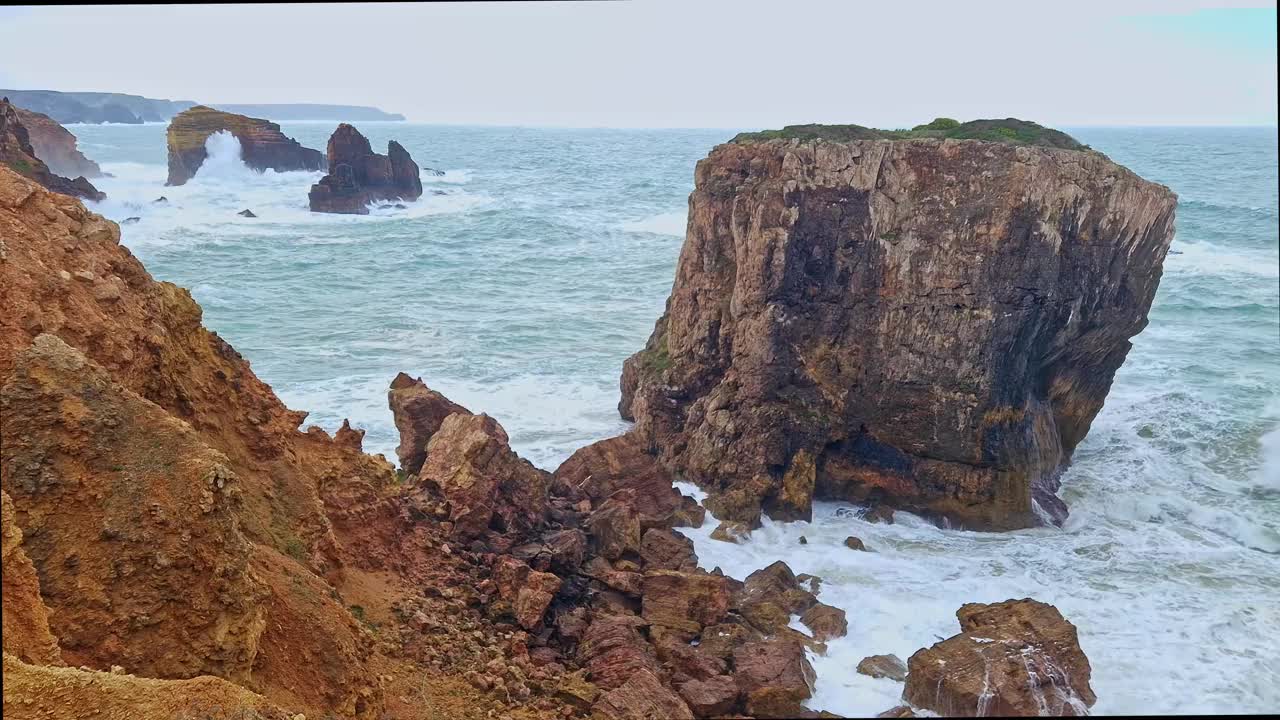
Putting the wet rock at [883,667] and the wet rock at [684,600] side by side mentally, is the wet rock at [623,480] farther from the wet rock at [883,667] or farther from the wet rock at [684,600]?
the wet rock at [883,667]

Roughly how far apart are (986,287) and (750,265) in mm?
4971

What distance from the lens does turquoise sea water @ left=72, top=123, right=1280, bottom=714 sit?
15414 millimetres

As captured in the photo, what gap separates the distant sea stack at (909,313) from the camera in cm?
1898

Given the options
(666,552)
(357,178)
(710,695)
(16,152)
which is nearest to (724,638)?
(710,695)

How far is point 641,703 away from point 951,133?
1484 cm

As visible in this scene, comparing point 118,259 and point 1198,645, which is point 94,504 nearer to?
point 118,259

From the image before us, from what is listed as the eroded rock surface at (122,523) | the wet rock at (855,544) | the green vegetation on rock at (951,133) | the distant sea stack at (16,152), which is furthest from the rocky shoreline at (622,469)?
the distant sea stack at (16,152)

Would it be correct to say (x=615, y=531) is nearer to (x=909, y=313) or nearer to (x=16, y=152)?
(x=909, y=313)

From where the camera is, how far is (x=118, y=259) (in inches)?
396

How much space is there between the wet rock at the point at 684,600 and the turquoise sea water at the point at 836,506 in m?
1.97

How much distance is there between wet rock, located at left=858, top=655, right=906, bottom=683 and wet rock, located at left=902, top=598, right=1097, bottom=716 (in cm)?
36

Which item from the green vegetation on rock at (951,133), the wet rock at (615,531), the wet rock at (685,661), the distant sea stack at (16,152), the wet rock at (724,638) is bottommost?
the wet rock at (724,638)

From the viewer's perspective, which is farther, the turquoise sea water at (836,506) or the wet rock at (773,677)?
the turquoise sea water at (836,506)

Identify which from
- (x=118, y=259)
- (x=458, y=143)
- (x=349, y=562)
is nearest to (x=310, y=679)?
(x=349, y=562)
